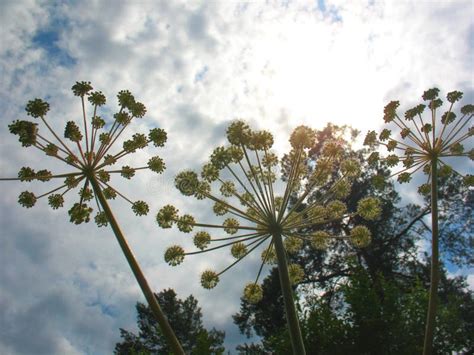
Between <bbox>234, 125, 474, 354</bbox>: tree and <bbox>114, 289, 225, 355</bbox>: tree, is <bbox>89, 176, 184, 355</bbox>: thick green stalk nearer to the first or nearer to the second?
<bbox>234, 125, 474, 354</bbox>: tree

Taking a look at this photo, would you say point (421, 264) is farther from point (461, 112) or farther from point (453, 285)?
point (461, 112)

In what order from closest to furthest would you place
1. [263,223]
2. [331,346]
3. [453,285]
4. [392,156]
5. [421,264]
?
[263,223]
[392,156]
[331,346]
[453,285]
[421,264]

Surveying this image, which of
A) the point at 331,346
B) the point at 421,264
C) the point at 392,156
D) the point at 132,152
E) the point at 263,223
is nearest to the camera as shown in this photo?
the point at 263,223

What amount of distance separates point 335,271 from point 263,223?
26558 mm

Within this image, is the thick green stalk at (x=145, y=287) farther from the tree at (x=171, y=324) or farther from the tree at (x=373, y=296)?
the tree at (x=171, y=324)

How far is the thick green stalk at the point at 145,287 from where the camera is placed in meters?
5.42

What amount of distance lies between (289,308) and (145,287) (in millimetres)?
2126

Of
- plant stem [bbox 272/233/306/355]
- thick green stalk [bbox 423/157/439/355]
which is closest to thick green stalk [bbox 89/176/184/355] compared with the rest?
plant stem [bbox 272/233/306/355]

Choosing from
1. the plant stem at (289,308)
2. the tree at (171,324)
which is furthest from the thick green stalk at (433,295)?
the tree at (171,324)

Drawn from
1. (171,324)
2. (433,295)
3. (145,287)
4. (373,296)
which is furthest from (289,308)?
(171,324)

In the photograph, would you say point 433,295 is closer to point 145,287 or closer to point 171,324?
point 145,287

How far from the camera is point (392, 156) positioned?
1127 cm

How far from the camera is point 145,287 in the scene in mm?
5723

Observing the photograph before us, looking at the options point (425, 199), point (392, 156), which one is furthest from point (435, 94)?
point (425, 199)
